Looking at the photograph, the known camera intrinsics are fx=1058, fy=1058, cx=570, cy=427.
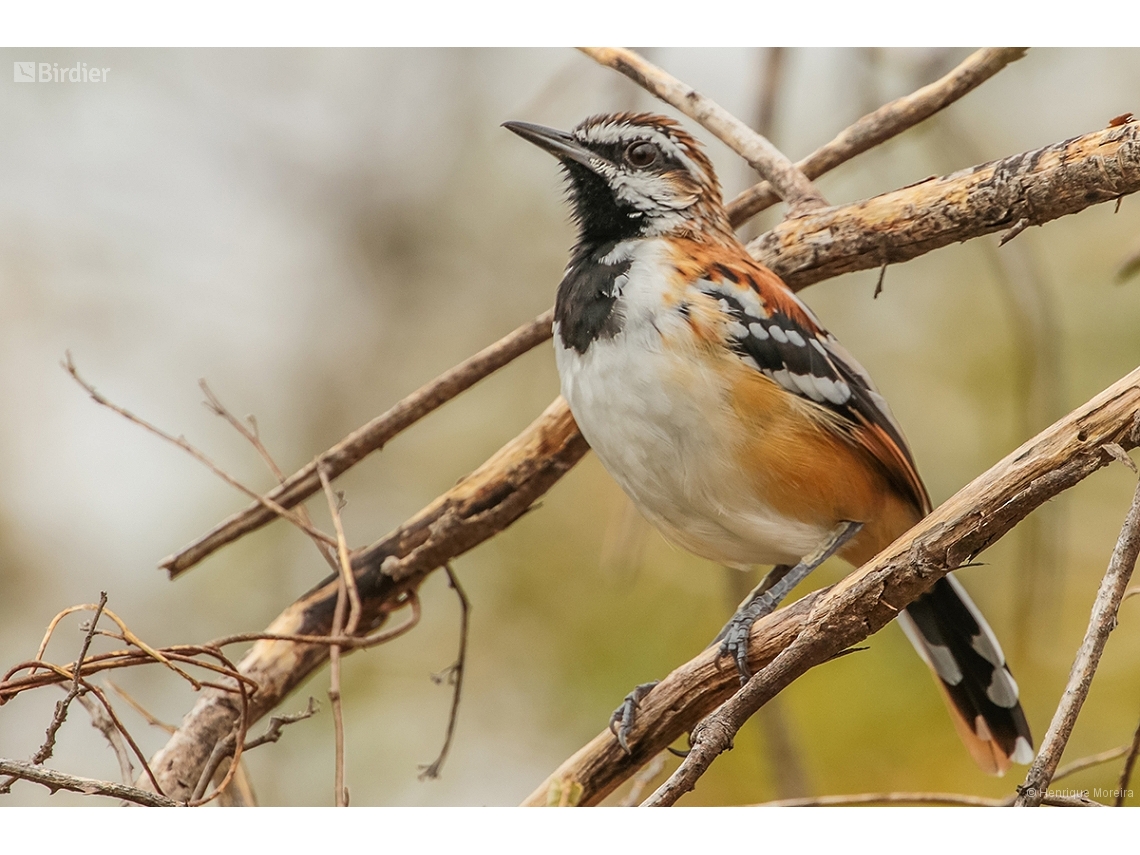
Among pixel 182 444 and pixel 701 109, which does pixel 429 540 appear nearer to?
pixel 182 444

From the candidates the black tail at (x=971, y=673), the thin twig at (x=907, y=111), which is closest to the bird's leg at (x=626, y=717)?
the black tail at (x=971, y=673)

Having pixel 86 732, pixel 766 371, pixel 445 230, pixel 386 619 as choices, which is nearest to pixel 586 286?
pixel 766 371

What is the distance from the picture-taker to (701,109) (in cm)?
260

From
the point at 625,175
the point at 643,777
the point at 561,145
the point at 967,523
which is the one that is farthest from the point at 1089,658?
the point at 561,145

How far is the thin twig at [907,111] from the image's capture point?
2443mm

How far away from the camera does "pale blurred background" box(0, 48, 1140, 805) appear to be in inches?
99.2

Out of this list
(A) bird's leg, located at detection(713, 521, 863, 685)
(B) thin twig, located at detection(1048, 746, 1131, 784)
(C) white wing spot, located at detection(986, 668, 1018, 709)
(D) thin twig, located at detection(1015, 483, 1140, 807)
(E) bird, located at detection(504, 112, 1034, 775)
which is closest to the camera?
(D) thin twig, located at detection(1015, 483, 1140, 807)

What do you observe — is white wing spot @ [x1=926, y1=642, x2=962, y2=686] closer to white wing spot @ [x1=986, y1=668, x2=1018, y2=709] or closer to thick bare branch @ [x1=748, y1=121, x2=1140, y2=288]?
white wing spot @ [x1=986, y1=668, x2=1018, y2=709]

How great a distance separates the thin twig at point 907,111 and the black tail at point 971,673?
1.04 m

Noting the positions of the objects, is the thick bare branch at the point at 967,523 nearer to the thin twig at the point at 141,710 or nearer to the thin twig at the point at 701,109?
the thin twig at the point at 701,109

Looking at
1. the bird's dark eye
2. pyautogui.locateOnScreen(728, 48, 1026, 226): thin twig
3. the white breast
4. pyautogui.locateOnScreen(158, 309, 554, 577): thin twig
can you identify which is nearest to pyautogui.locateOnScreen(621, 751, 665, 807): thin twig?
the white breast

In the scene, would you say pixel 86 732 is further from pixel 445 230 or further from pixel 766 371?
pixel 766 371

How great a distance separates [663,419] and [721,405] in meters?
0.12

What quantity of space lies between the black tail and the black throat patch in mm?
957
